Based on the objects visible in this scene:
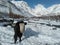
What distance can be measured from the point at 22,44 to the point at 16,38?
125 centimetres

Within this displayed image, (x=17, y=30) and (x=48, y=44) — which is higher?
(x=17, y=30)

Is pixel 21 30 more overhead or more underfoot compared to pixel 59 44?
more overhead

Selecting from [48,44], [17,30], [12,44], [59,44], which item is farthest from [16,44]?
[59,44]

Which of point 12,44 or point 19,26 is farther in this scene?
point 19,26

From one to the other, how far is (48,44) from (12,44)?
2.33 metres

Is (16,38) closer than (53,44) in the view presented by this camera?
No

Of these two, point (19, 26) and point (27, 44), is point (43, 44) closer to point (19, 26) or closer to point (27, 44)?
point (27, 44)

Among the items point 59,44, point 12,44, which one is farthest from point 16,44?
point 59,44

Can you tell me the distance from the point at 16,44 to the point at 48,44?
6.80 ft

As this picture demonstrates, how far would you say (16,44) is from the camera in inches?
463

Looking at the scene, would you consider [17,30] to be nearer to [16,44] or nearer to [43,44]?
[16,44]

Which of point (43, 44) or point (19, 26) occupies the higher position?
point (19, 26)

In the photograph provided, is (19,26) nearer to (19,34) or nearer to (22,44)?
(19,34)

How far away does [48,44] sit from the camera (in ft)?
39.0
